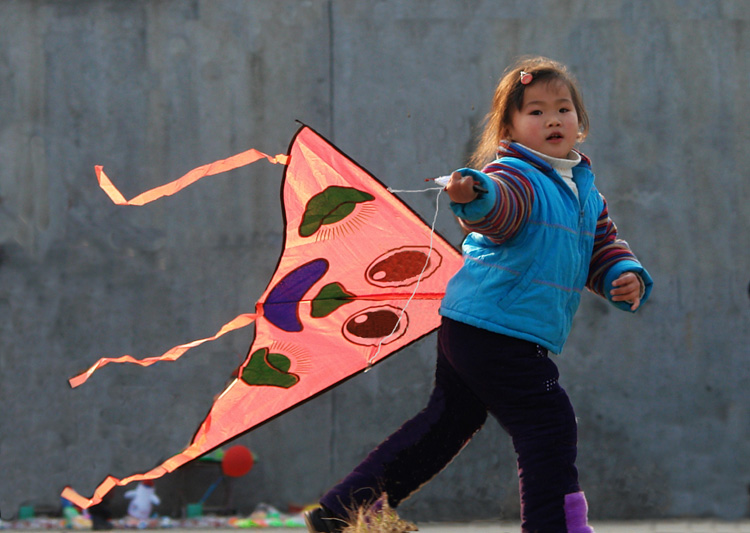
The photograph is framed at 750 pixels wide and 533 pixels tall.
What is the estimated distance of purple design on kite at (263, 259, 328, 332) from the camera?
3092 mm

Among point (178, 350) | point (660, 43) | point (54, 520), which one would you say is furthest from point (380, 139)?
point (54, 520)

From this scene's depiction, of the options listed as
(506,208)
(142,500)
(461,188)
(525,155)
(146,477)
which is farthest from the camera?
(142,500)

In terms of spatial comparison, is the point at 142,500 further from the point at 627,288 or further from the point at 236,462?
the point at 627,288

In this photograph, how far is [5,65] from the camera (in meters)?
4.75

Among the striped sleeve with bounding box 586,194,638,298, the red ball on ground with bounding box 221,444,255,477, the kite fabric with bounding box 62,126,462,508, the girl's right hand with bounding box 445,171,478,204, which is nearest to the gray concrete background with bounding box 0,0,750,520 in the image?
the red ball on ground with bounding box 221,444,255,477

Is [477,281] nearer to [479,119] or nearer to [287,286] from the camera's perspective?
[287,286]

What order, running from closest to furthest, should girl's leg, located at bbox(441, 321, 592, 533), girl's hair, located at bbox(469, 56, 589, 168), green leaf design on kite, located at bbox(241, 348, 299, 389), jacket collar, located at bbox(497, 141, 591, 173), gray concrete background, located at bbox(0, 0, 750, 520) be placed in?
1. girl's leg, located at bbox(441, 321, 592, 533)
2. jacket collar, located at bbox(497, 141, 591, 173)
3. girl's hair, located at bbox(469, 56, 589, 168)
4. green leaf design on kite, located at bbox(241, 348, 299, 389)
5. gray concrete background, located at bbox(0, 0, 750, 520)

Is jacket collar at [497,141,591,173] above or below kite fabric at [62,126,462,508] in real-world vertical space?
above

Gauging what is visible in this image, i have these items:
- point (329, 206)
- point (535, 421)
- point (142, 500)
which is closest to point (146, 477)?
point (329, 206)

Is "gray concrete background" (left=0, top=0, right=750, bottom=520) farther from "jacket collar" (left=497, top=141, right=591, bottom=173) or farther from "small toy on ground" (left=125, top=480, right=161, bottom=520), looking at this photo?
"jacket collar" (left=497, top=141, right=591, bottom=173)

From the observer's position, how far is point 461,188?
2.19 m

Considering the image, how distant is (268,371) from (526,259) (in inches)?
41.7

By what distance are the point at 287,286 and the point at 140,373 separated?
189 centimetres

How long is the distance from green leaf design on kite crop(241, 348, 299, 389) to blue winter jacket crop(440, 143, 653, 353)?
0.75m
